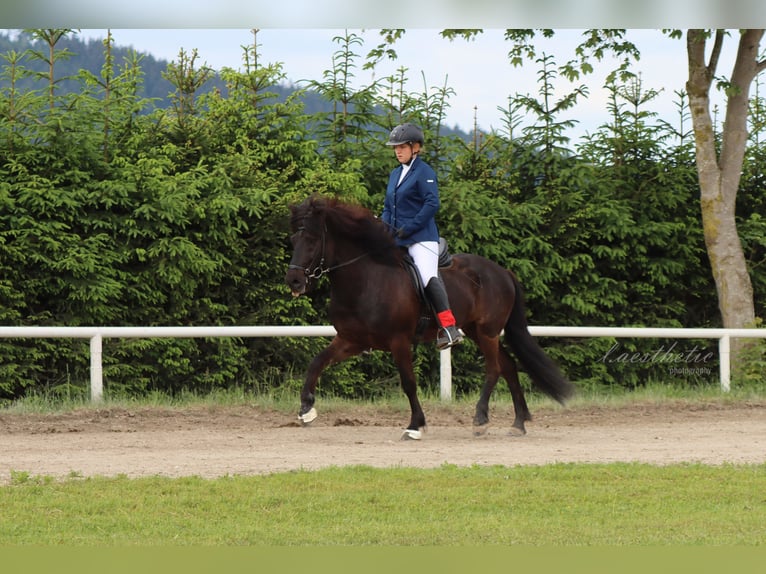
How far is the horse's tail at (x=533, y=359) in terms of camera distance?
35.2 feet

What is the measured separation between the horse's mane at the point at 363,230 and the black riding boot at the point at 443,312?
422 mm

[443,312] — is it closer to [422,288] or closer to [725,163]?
[422,288]

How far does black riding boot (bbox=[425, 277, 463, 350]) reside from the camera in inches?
381

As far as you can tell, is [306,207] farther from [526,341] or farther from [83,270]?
[83,270]

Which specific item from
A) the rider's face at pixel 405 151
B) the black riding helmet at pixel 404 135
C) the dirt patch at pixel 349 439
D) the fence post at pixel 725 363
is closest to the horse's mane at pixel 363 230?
the rider's face at pixel 405 151

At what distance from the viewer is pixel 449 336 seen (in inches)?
381

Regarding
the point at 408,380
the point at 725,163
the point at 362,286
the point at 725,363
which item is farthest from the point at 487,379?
the point at 725,163

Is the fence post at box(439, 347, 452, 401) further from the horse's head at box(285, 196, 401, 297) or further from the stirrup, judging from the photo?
the horse's head at box(285, 196, 401, 297)

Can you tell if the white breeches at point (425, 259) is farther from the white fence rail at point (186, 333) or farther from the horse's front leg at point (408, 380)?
the white fence rail at point (186, 333)

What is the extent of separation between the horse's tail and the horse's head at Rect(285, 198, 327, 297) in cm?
246

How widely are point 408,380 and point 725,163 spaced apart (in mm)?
8075

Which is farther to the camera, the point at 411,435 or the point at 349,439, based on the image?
the point at 349,439

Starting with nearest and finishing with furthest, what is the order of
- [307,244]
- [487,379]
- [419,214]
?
[307,244] → [419,214] → [487,379]

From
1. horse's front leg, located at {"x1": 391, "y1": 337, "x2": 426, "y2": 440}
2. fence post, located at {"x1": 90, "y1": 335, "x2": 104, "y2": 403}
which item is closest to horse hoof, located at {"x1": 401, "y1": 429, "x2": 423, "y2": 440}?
horse's front leg, located at {"x1": 391, "y1": 337, "x2": 426, "y2": 440}
